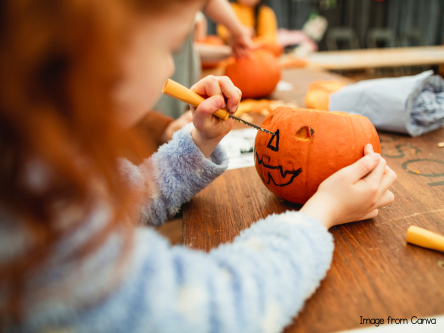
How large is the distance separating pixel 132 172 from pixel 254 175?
33cm

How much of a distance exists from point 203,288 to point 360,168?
13.8 inches

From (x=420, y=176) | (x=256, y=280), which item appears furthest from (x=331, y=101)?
(x=256, y=280)

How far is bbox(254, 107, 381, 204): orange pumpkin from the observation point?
0.59m

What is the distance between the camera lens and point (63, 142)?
31cm

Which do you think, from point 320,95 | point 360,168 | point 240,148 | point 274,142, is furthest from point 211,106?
point 320,95

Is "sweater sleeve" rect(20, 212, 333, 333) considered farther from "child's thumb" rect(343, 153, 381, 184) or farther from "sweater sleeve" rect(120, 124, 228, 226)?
"sweater sleeve" rect(120, 124, 228, 226)

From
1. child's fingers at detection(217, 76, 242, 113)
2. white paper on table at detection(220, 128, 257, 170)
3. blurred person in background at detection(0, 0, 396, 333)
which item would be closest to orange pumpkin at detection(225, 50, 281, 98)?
white paper on table at detection(220, 128, 257, 170)

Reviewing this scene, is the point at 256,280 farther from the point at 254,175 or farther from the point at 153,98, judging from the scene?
the point at 254,175

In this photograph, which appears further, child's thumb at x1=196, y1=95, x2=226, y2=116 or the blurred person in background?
child's thumb at x1=196, y1=95, x2=226, y2=116

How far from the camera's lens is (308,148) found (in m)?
0.60

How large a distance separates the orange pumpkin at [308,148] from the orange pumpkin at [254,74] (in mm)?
873

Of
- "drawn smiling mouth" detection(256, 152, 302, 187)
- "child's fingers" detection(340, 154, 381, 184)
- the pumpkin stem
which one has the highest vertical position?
the pumpkin stem

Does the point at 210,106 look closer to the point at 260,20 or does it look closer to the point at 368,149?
the point at 368,149

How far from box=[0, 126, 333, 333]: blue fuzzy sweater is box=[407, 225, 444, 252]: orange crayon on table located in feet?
0.52
